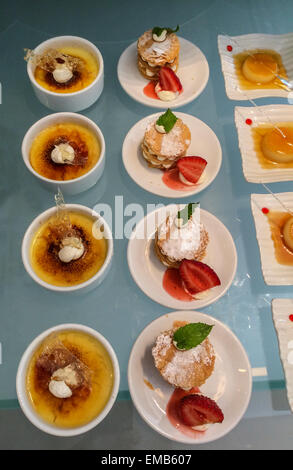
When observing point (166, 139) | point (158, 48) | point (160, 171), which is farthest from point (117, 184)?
point (158, 48)

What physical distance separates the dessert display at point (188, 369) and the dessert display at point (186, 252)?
0.67ft

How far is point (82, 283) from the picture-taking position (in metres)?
1.87

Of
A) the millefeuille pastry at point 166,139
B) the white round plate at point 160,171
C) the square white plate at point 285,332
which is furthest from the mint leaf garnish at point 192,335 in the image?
the millefeuille pastry at point 166,139

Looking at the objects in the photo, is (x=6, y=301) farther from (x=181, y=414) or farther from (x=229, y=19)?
(x=229, y=19)

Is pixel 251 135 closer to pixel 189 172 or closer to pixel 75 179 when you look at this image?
pixel 189 172

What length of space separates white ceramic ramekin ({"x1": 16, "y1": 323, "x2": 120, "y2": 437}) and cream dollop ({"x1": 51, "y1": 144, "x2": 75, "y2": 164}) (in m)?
0.82

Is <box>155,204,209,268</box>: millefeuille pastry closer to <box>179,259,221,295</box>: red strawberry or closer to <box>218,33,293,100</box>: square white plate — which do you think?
<box>179,259,221,295</box>: red strawberry

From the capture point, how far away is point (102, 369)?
180cm

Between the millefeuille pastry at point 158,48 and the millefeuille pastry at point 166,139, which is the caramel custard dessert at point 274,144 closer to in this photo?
the millefeuille pastry at point 166,139

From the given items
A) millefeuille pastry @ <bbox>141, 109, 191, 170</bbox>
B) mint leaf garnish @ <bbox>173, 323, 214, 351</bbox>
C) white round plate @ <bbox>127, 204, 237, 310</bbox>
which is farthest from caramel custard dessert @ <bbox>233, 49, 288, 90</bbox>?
mint leaf garnish @ <bbox>173, 323, 214, 351</bbox>

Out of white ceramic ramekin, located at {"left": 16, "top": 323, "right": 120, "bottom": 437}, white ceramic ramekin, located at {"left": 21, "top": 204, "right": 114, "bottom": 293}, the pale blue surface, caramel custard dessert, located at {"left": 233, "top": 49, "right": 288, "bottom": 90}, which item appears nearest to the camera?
white ceramic ramekin, located at {"left": 16, "top": 323, "right": 120, "bottom": 437}

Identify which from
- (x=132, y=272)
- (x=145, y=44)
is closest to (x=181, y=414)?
(x=132, y=272)

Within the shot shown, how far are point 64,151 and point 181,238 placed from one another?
0.74m

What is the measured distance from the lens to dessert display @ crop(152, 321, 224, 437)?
1691 millimetres
